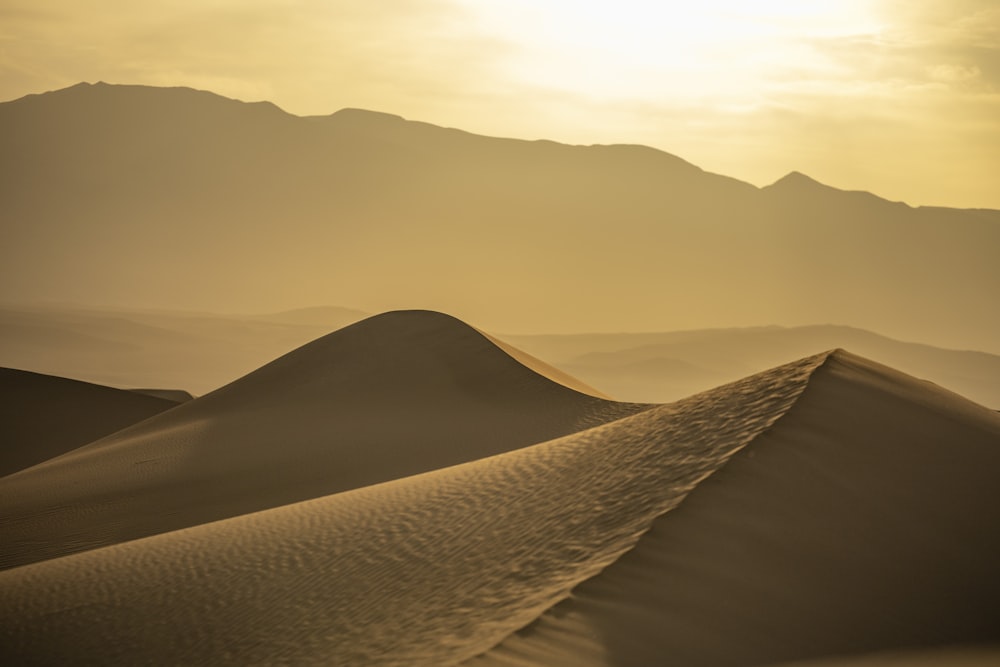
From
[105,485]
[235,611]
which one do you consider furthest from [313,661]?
[105,485]

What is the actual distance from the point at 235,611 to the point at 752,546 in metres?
4.64

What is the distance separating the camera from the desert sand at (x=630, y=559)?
7844mm

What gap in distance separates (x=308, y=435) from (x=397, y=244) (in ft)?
522

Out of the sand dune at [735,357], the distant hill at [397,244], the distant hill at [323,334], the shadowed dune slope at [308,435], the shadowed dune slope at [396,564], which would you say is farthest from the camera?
the distant hill at [397,244]

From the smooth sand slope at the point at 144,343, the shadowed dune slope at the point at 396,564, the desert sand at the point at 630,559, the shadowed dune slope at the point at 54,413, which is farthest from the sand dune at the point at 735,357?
the desert sand at the point at 630,559

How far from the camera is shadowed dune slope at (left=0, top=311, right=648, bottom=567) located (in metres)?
19.7

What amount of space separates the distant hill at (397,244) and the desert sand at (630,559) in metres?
161

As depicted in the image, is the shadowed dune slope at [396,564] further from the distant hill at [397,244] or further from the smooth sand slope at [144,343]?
the distant hill at [397,244]

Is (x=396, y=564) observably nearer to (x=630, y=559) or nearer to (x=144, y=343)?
(x=630, y=559)

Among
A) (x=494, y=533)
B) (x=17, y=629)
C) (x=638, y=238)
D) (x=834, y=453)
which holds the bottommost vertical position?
(x=17, y=629)

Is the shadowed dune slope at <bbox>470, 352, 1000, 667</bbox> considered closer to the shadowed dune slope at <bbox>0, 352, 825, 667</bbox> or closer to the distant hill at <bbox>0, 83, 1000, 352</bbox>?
the shadowed dune slope at <bbox>0, 352, 825, 667</bbox>

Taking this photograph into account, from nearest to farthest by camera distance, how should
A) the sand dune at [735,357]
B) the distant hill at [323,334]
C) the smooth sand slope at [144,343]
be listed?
the smooth sand slope at [144,343] < the distant hill at [323,334] < the sand dune at [735,357]

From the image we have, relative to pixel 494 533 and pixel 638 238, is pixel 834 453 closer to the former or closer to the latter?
pixel 494 533

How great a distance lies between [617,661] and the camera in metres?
7.18
